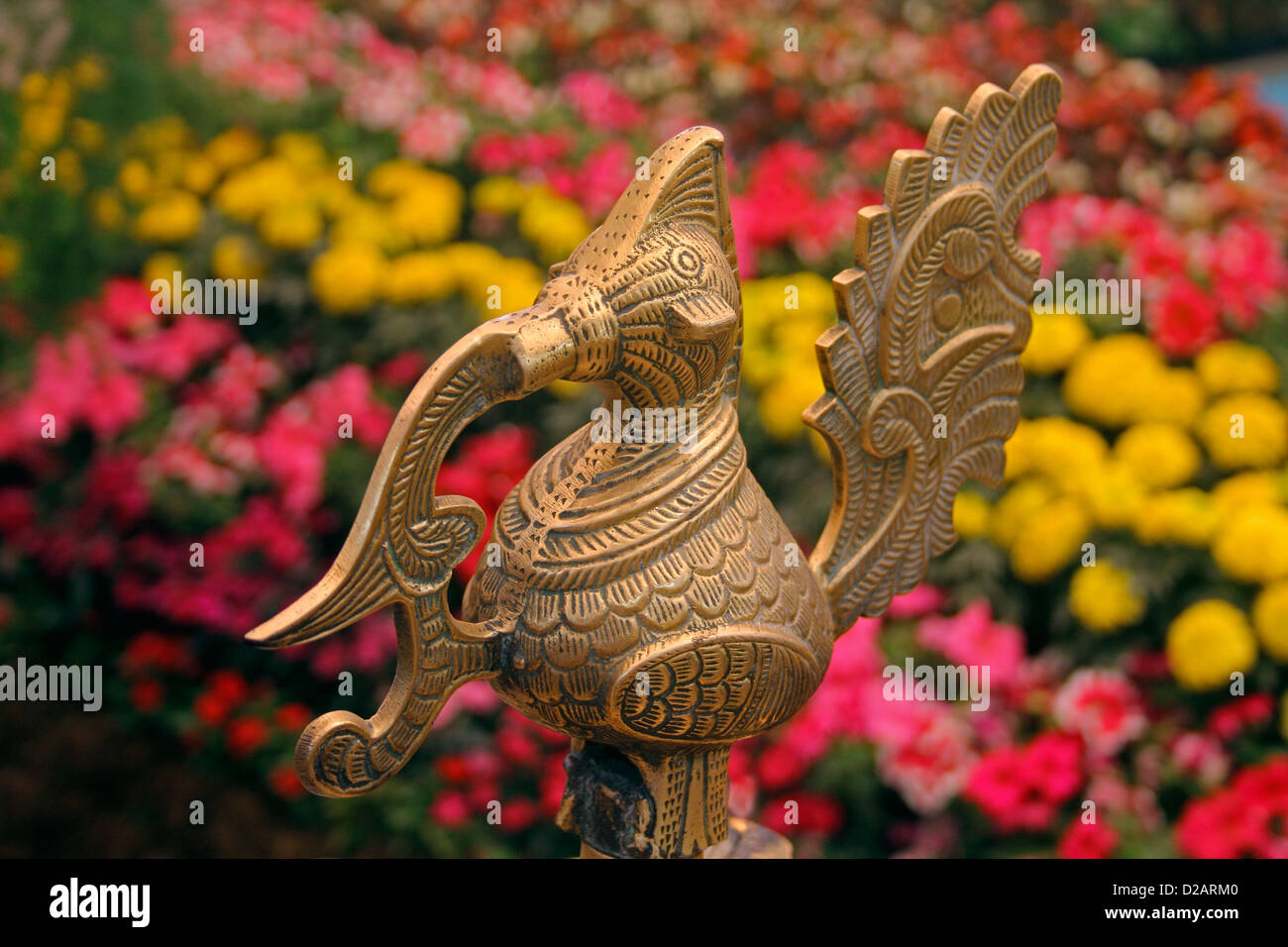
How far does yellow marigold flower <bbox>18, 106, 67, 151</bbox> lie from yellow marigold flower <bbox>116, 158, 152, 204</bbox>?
27cm

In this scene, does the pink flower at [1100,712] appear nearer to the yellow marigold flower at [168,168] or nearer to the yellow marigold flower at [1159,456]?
the yellow marigold flower at [1159,456]

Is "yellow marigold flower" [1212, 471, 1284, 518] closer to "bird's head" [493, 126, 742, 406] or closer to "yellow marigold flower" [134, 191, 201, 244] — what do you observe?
"bird's head" [493, 126, 742, 406]

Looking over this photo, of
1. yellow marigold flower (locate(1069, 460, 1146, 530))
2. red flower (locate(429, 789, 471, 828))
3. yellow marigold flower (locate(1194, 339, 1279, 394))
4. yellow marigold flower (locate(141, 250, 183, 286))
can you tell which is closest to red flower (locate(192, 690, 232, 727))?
red flower (locate(429, 789, 471, 828))

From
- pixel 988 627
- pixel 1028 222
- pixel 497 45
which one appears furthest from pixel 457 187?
pixel 988 627

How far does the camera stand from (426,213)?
2.99 meters

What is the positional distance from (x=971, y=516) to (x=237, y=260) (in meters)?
1.73

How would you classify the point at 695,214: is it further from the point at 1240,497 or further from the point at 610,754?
the point at 1240,497

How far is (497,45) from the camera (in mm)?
3953

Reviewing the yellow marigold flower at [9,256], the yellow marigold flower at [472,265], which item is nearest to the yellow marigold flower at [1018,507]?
the yellow marigold flower at [472,265]

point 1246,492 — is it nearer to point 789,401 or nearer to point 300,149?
point 789,401

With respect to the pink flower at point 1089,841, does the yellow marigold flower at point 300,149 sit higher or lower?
higher

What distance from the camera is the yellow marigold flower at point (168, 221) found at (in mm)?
3062

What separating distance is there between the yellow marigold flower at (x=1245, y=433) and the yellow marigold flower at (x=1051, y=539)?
1.01ft

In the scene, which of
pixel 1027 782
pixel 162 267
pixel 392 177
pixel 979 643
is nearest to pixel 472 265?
pixel 392 177
